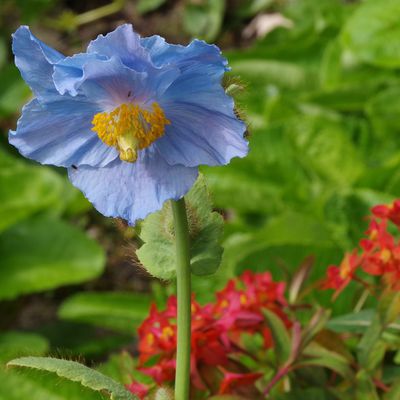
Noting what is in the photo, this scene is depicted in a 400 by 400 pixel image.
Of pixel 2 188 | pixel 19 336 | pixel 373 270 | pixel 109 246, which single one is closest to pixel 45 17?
pixel 109 246

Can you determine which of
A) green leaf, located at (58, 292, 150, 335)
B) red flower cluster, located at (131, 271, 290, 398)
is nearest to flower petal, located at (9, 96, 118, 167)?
red flower cluster, located at (131, 271, 290, 398)

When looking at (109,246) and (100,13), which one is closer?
(109,246)

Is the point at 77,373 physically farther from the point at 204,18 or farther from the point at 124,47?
the point at 204,18

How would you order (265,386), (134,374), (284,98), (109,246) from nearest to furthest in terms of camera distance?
(265,386)
(134,374)
(284,98)
(109,246)

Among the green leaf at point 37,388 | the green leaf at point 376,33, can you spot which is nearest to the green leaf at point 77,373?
the green leaf at point 37,388

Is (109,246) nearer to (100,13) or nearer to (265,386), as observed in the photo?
(100,13)

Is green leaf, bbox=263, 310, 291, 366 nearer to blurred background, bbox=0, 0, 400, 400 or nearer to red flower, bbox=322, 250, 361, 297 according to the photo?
red flower, bbox=322, 250, 361, 297
